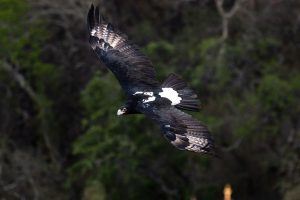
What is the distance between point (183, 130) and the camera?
11781mm

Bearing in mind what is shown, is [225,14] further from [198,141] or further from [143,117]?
[198,141]

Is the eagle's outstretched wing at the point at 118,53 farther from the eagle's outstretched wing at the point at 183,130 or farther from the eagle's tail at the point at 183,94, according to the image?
the eagle's outstretched wing at the point at 183,130

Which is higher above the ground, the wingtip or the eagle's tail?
the wingtip

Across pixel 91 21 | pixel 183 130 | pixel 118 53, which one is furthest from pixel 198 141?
pixel 91 21

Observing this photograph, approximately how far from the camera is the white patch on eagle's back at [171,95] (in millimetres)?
12407

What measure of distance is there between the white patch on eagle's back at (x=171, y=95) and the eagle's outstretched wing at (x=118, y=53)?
0.71 meters

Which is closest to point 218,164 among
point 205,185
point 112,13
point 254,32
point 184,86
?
point 205,185

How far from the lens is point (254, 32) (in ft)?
75.9

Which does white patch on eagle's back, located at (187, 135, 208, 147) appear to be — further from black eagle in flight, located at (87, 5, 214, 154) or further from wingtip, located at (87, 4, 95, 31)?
wingtip, located at (87, 4, 95, 31)

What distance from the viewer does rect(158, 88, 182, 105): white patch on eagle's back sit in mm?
12407

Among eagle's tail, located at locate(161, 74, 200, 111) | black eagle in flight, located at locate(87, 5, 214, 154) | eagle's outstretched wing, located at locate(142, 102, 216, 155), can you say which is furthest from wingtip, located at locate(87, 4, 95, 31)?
eagle's outstretched wing, located at locate(142, 102, 216, 155)

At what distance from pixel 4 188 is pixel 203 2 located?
5.53 meters

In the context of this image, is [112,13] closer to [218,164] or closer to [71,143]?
[71,143]

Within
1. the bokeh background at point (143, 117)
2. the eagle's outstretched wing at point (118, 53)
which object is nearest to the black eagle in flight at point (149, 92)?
the eagle's outstretched wing at point (118, 53)
